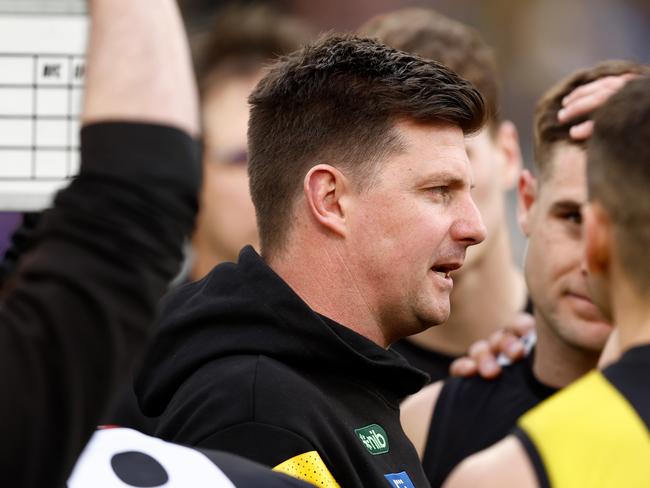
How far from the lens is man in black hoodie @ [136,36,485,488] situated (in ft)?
7.95

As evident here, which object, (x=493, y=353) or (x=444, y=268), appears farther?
(x=493, y=353)

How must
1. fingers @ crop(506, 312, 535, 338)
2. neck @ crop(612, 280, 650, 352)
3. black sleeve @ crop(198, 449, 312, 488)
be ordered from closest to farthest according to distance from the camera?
black sleeve @ crop(198, 449, 312, 488) → neck @ crop(612, 280, 650, 352) → fingers @ crop(506, 312, 535, 338)

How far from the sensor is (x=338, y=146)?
8.79ft

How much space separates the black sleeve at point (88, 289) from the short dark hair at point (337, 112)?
1291 millimetres

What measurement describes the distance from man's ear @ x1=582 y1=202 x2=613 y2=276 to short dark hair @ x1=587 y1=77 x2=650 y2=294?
0.05 feet

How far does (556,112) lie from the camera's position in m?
3.52

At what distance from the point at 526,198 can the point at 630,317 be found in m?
1.71

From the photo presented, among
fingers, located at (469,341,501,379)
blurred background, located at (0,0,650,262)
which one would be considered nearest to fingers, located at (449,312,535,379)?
fingers, located at (469,341,501,379)

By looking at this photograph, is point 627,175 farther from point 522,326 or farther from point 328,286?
point 522,326

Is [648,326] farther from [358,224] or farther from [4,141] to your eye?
[4,141]

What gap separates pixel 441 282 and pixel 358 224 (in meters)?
0.23

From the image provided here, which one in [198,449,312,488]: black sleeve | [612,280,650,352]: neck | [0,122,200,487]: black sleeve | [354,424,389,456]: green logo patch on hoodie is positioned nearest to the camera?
[0,122,200,487]: black sleeve

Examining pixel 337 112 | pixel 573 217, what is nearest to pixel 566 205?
pixel 573 217

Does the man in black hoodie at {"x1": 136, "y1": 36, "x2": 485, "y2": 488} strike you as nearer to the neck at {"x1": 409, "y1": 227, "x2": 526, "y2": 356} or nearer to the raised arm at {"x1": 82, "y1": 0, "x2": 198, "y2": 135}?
the raised arm at {"x1": 82, "y1": 0, "x2": 198, "y2": 135}
